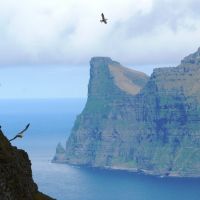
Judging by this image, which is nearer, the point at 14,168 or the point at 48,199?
the point at 14,168

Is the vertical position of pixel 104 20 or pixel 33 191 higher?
pixel 104 20

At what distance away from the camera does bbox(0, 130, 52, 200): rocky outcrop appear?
1223 inches

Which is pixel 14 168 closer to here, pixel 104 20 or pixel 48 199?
pixel 48 199

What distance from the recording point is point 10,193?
31.1 meters

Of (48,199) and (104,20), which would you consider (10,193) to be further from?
(104,20)

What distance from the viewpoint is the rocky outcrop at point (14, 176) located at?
31.1 m

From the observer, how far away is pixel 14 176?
1252 inches

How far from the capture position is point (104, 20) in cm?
3912

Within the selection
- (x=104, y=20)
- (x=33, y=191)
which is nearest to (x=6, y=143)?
(x=33, y=191)

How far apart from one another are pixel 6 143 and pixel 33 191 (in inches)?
82.9

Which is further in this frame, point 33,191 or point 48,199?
point 48,199

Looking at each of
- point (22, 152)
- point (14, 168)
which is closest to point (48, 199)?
point (22, 152)

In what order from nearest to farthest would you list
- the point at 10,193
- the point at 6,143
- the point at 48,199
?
the point at 10,193 → the point at 6,143 → the point at 48,199

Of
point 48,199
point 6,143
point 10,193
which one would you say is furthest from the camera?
point 48,199
